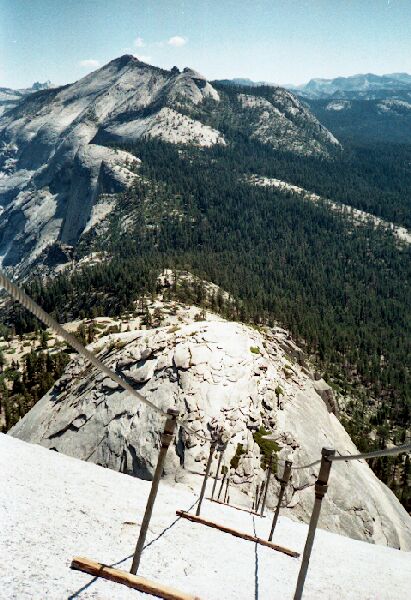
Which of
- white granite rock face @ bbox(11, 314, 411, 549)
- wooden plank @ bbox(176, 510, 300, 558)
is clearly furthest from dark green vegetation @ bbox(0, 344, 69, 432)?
wooden plank @ bbox(176, 510, 300, 558)

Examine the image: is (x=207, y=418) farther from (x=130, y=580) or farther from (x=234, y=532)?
(x=130, y=580)

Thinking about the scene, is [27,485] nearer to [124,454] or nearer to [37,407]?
[124,454]

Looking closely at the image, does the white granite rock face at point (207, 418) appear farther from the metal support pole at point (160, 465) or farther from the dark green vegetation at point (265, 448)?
the metal support pole at point (160, 465)

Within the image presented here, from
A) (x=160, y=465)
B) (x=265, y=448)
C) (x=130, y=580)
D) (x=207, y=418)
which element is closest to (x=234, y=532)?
(x=160, y=465)

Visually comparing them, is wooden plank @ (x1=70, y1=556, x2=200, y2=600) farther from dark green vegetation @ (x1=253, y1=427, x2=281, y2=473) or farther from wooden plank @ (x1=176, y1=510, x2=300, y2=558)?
dark green vegetation @ (x1=253, y1=427, x2=281, y2=473)

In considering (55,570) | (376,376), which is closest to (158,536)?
(55,570)

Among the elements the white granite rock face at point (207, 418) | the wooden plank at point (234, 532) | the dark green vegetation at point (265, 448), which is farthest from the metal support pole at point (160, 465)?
the dark green vegetation at point (265, 448)
